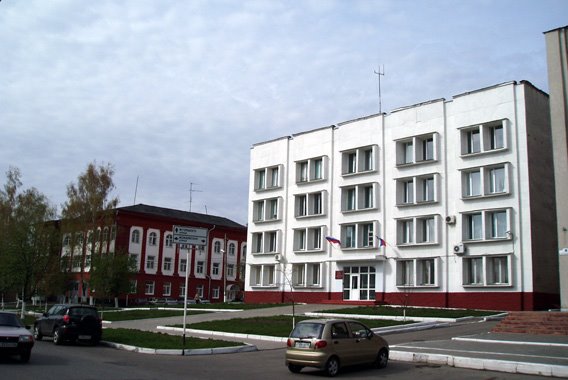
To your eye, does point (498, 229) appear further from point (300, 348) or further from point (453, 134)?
point (300, 348)

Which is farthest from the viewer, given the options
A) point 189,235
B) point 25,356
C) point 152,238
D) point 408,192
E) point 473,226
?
point 152,238

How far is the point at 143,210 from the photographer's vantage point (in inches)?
2761

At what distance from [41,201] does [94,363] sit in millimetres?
38410

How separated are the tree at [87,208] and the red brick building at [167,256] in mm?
858

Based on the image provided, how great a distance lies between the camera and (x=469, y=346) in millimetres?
19734

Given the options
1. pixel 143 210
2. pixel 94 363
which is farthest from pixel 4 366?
pixel 143 210

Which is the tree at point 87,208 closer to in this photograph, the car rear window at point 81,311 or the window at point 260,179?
the window at point 260,179

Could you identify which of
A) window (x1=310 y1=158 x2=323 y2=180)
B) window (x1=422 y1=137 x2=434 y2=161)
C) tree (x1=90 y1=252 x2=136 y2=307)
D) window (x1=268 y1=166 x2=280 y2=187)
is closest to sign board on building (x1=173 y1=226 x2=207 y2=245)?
window (x1=422 y1=137 x2=434 y2=161)

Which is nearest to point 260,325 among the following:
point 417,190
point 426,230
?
point 426,230

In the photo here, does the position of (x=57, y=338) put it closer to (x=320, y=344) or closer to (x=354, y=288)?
(x=320, y=344)

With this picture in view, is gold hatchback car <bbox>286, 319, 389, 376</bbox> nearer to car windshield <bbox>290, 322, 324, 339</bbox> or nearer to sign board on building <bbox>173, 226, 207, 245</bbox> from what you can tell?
car windshield <bbox>290, 322, 324, 339</bbox>

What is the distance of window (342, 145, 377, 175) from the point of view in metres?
44.2

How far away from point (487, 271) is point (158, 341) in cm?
2293

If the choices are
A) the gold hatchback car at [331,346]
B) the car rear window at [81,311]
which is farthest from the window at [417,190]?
the gold hatchback car at [331,346]
